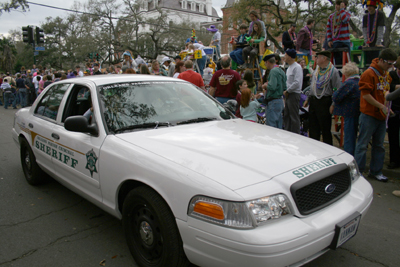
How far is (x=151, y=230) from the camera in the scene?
8.00ft

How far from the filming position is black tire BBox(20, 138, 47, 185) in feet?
14.7

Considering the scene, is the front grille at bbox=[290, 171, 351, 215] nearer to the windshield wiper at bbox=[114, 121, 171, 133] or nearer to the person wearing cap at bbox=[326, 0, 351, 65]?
the windshield wiper at bbox=[114, 121, 171, 133]

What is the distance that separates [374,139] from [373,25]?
415 centimetres

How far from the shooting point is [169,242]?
2223 mm

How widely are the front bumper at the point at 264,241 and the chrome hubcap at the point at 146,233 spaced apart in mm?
424

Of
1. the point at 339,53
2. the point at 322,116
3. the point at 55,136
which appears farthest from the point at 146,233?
the point at 339,53

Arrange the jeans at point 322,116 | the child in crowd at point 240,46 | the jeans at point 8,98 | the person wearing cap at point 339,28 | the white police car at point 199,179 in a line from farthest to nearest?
the jeans at point 8,98 < the child in crowd at point 240,46 < the person wearing cap at point 339,28 < the jeans at point 322,116 < the white police car at point 199,179

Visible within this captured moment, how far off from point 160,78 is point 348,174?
2356 mm

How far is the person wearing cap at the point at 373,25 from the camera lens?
7352 millimetres

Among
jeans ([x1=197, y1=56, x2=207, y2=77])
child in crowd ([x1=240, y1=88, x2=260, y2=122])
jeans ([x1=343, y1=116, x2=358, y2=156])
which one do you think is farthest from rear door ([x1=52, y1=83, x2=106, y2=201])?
jeans ([x1=197, y1=56, x2=207, y2=77])

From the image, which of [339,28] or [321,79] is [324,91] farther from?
[339,28]

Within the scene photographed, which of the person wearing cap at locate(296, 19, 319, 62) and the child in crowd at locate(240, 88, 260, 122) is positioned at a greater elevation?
the person wearing cap at locate(296, 19, 319, 62)

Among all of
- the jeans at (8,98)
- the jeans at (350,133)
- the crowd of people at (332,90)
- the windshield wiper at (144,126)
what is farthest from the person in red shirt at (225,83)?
the jeans at (8,98)

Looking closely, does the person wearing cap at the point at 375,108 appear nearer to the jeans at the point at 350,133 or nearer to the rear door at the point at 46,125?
the jeans at the point at 350,133
